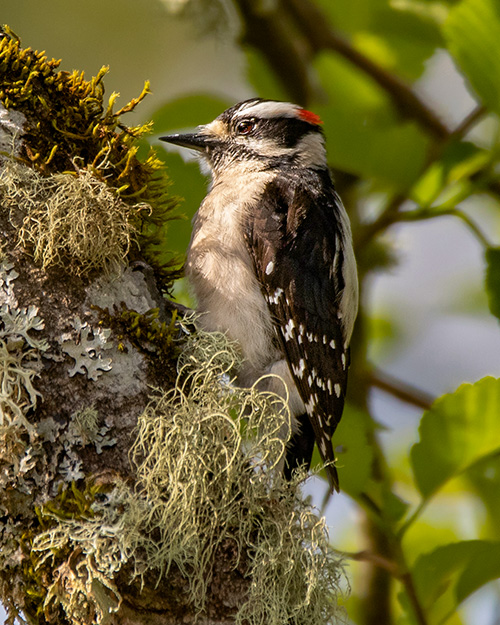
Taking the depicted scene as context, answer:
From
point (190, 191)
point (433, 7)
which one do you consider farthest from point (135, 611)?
point (433, 7)

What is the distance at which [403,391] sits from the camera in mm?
3400

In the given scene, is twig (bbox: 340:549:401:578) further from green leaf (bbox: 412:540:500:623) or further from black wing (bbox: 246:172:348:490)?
black wing (bbox: 246:172:348:490)

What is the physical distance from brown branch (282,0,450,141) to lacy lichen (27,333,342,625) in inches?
73.5

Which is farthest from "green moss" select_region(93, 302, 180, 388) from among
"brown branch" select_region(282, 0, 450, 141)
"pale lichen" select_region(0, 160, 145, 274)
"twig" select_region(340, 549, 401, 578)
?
"brown branch" select_region(282, 0, 450, 141)

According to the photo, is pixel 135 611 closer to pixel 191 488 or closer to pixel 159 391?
pixel 191 488

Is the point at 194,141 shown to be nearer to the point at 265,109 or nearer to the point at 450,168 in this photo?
the point at 265,109

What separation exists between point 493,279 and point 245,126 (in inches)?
54.3

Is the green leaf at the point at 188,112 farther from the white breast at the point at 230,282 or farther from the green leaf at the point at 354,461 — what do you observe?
the green leaf at the point at 354,461

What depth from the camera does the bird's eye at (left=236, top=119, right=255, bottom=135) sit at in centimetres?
330

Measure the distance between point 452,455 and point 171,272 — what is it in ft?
3.76

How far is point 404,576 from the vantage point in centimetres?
242

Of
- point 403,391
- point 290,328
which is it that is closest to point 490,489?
point 403,391

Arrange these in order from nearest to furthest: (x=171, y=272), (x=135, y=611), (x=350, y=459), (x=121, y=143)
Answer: (x=135, y=611), (x=121, y=143), (x=350, y=459), (x=171, y=272)

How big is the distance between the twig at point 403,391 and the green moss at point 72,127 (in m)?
1.58
